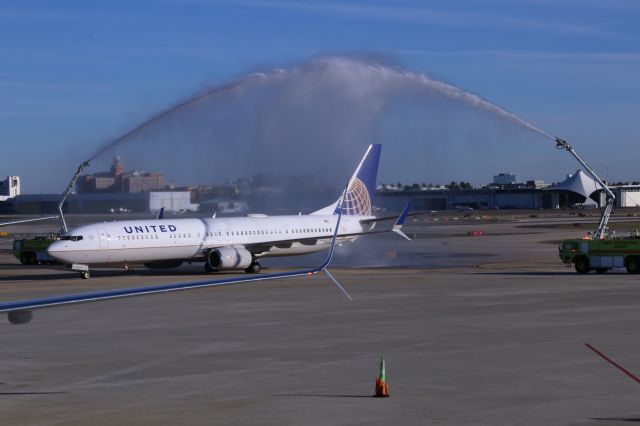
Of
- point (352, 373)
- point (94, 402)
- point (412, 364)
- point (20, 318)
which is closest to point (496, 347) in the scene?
point (412, 364)

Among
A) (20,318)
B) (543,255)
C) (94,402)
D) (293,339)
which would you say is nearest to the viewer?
(20,318)

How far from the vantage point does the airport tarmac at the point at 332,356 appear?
51.4ft

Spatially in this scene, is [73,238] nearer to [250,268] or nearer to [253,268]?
[250,268]

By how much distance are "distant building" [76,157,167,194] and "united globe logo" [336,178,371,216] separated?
20.4 m

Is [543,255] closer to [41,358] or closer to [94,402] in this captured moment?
[41,358]

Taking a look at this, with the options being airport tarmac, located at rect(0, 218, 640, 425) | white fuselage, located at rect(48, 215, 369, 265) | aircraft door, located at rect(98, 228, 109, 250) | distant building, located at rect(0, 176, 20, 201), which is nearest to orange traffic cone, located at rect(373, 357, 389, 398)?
airport tarmac, located at rect(0, 218, 640, 425)

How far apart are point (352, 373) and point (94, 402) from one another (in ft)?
17.3

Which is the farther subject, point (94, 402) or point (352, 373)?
point (352, 373)

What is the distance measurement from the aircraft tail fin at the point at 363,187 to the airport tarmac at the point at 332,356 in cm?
1767

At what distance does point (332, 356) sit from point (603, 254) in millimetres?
30119

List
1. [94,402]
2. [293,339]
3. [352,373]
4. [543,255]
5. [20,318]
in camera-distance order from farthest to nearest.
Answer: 1. [543,255]
2. [293,339]
3. [352,373]
4. [94,402]
5. [20,318]

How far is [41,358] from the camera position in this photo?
22.1 metres

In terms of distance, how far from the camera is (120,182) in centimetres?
8344

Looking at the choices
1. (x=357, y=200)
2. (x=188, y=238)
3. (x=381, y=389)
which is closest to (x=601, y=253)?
(x=357, y=200)
